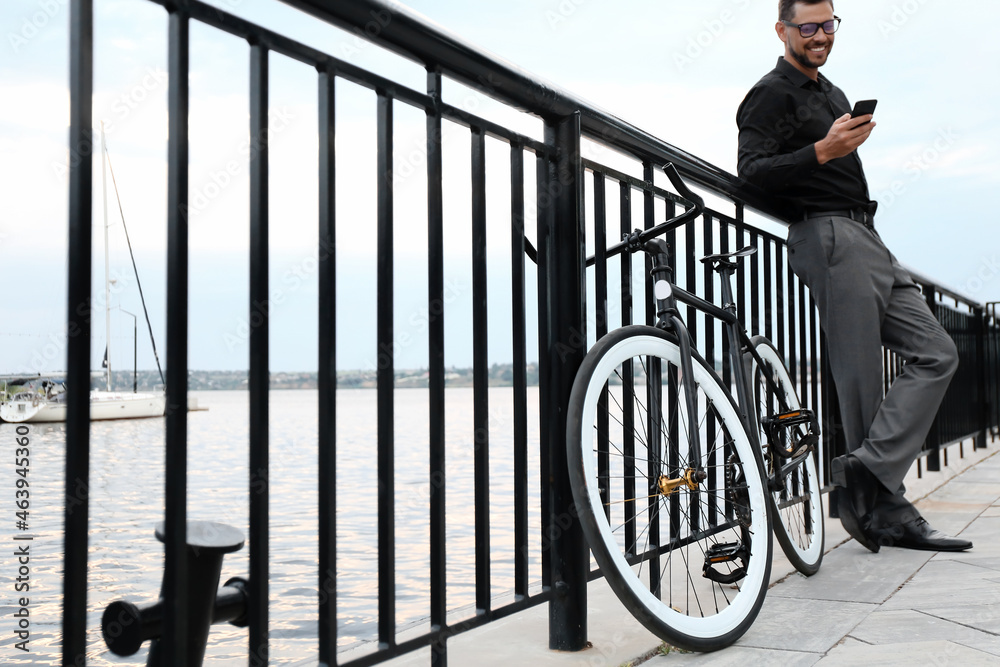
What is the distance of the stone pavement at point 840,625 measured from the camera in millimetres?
1487

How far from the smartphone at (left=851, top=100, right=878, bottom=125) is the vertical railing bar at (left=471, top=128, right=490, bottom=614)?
4.33 feet

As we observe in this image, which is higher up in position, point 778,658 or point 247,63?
point 247,63

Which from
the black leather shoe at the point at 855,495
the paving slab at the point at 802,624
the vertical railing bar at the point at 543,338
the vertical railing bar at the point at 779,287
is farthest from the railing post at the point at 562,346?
the vertical railing bar at the point at 779,287

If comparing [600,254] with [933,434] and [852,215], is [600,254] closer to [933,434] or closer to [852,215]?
[852,215]

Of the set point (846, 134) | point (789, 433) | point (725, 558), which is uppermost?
point (846, 134)

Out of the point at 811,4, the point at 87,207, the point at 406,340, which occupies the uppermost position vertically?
the point at 811,4

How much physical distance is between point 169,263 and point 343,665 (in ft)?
1.95

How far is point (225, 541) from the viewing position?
955 millimetres

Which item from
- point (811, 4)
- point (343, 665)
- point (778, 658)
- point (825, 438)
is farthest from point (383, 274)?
point (825, 438)

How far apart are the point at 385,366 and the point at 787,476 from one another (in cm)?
139

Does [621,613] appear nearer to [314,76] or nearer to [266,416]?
[266,416]

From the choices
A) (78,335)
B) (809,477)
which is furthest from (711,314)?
(78,335)

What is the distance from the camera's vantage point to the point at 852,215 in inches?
99.3

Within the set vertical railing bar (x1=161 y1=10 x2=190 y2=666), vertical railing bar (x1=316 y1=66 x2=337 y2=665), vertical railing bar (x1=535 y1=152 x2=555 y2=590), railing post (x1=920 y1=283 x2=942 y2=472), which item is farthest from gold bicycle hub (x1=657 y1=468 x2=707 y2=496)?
railing post (x1=920 y1=283 x2=942 y2=472)
